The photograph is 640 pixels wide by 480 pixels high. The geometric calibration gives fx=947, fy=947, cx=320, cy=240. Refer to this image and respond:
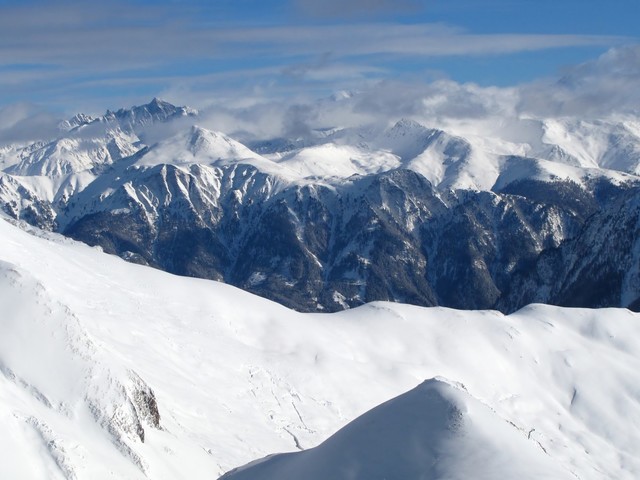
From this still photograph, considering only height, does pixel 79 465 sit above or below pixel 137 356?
above

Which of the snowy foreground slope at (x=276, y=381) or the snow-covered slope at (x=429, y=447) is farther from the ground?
the snow-covered slope at (x=429, y=447)

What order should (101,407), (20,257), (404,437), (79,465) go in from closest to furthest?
(404,437) < (79,465) < (101,407) < (20,257)

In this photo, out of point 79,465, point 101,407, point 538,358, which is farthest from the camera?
point 538,358

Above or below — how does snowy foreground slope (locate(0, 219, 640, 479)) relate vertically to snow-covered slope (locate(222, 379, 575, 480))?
below

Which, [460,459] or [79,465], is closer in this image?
[460,459]

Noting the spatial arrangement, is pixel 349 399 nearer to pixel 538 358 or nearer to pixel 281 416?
pixel 281 416

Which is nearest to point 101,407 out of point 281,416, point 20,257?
point 281,416

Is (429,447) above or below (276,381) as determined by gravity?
above

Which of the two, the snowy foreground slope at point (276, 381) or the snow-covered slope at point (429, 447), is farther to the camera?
the snowy foreground slope at point (276, 381)
